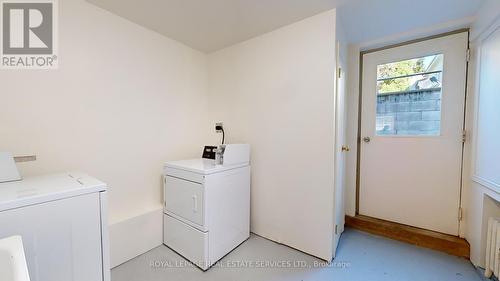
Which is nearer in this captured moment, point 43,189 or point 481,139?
point 43,189

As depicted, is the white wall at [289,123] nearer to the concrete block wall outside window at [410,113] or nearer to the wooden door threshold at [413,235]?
the wooden door threshold at [413,235]

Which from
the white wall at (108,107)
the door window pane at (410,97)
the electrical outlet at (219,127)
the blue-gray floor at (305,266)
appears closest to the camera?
the white wall at (108,107)

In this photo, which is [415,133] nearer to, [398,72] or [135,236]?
[398,72]

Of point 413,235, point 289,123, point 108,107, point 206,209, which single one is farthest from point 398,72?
point 108,107

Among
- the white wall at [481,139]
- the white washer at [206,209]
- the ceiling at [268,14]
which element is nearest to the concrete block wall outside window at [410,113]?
the white wall at [481,139]

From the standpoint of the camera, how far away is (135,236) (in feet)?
5.95

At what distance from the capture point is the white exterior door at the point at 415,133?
6.24ft

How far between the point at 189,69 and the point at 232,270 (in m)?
2.14

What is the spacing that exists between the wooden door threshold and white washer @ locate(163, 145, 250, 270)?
133 centimetres

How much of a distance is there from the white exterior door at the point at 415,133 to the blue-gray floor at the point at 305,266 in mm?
433

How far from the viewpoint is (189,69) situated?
2.41m

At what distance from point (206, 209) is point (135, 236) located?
765 millimetres

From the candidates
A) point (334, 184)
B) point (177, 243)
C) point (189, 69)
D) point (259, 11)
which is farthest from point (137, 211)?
point (259, 11)

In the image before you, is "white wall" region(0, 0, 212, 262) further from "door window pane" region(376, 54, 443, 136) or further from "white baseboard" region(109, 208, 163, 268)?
"door window pane" region(376, 54, 443, 136)
